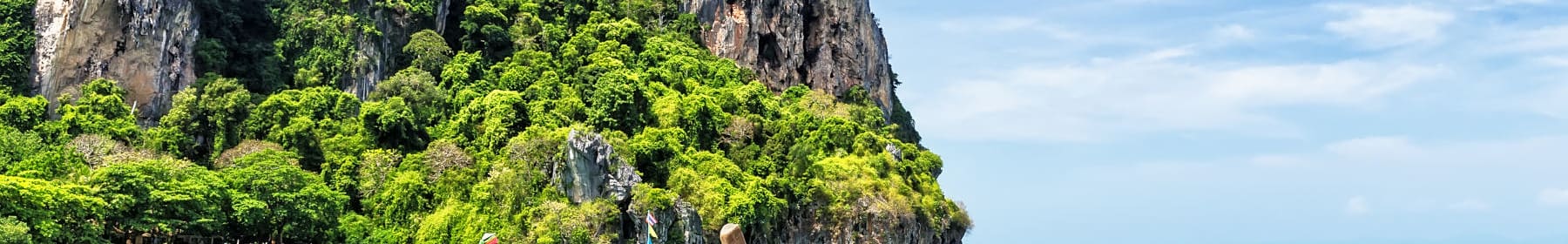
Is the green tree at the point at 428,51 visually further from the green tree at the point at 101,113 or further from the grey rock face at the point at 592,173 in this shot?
the grey rock face at the point at 592,173

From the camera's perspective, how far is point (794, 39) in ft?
270

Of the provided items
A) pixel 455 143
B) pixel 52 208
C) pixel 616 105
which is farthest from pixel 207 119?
pixel 52 208

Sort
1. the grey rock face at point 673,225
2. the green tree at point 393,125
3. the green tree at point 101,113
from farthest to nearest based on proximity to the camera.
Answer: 1. the green tree at point 393,125
2. the green tree at point 101,113
3. the grey rock face at point 673,225

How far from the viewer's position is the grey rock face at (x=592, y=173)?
58156 millimetres

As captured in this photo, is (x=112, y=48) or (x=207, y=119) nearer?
(x=207, y=119)

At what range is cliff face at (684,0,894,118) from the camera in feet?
263

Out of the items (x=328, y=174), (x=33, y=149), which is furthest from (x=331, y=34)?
(x=33, y=149)

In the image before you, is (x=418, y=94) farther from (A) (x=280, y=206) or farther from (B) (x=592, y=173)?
(A) (x=280, y=206)

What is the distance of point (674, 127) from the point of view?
63.7 meters

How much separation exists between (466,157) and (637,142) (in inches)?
197

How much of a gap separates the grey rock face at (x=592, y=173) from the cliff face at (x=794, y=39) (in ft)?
69.1

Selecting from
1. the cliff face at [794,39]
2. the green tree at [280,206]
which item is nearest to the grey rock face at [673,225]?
the green tree at [280,206]

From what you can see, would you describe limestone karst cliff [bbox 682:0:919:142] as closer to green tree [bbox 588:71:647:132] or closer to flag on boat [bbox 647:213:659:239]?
green tree [bbox 588:71:647:132]

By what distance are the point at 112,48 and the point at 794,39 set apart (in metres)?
26.4
